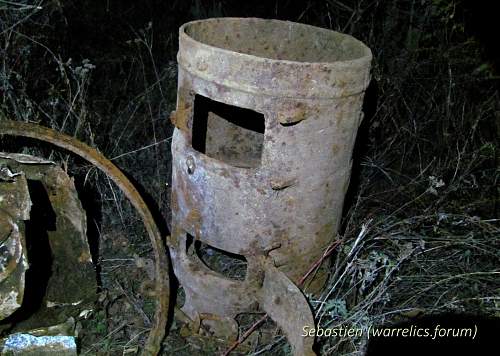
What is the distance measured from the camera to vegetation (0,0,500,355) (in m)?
2.76

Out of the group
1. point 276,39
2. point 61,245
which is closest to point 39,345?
point 61,245

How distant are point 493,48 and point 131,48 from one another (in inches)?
139

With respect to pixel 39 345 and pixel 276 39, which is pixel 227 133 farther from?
pixel 39 345

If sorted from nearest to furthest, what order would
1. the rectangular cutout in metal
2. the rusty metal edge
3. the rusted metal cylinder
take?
the rusted metal cylinder
the rusty metal edge
the rectangular cutout in metal

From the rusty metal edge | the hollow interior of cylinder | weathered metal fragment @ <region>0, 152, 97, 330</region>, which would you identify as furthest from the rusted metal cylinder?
weathered metal fragment @ <region>0, 152, 97, 330</region>

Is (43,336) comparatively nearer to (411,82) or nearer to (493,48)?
(411,82)

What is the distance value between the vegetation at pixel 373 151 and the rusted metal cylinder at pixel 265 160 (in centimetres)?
33

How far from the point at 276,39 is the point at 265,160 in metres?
1.01

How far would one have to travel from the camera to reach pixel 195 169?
2381mm

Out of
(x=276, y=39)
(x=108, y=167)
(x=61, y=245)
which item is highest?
(x=276, y=39)

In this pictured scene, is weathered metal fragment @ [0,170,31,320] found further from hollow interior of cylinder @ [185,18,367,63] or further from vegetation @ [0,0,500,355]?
Result: hollow interior of cylinder @ [185,18,367,63]

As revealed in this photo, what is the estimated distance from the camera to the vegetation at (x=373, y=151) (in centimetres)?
276

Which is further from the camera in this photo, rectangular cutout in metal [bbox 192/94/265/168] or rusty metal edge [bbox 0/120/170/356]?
rectangular cutout in metal [bbox 192/94/265/168]

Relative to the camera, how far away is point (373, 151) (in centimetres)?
416
